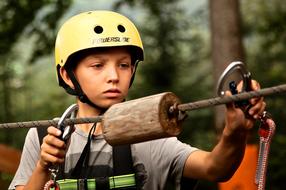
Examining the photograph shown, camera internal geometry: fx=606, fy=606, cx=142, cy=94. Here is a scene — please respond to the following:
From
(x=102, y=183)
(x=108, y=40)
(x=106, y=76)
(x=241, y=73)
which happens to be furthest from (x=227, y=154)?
(x=108, y=40)

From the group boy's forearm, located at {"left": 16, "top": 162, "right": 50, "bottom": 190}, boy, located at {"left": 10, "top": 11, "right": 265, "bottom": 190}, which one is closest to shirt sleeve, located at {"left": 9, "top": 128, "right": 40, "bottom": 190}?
boy, located at {"left": 10, "top": 11, "right": 265, "bottom": 190}

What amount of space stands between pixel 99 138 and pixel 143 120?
75 cm

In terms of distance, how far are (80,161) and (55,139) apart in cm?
43

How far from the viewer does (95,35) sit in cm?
318

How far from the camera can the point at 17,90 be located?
1352 cm

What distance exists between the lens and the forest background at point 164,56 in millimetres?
9055

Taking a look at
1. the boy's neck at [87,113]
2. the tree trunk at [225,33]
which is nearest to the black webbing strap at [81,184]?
the boy's neck at [87,113]

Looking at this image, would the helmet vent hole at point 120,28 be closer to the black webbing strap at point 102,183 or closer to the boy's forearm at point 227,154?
the black webbing strap at point 102,183

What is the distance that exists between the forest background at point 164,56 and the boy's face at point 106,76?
3.81 m

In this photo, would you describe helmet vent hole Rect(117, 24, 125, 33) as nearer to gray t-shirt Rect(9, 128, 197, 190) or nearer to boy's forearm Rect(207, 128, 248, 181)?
gray t-shirt Rect(9, 128, 197, 190)

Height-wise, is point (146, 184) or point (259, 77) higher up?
point (259, 77)

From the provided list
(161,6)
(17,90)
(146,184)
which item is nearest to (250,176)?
(146,184)

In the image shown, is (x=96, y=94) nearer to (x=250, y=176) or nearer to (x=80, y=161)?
(x=80, y=161)

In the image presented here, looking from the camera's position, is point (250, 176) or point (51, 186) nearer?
point (51, 186)
